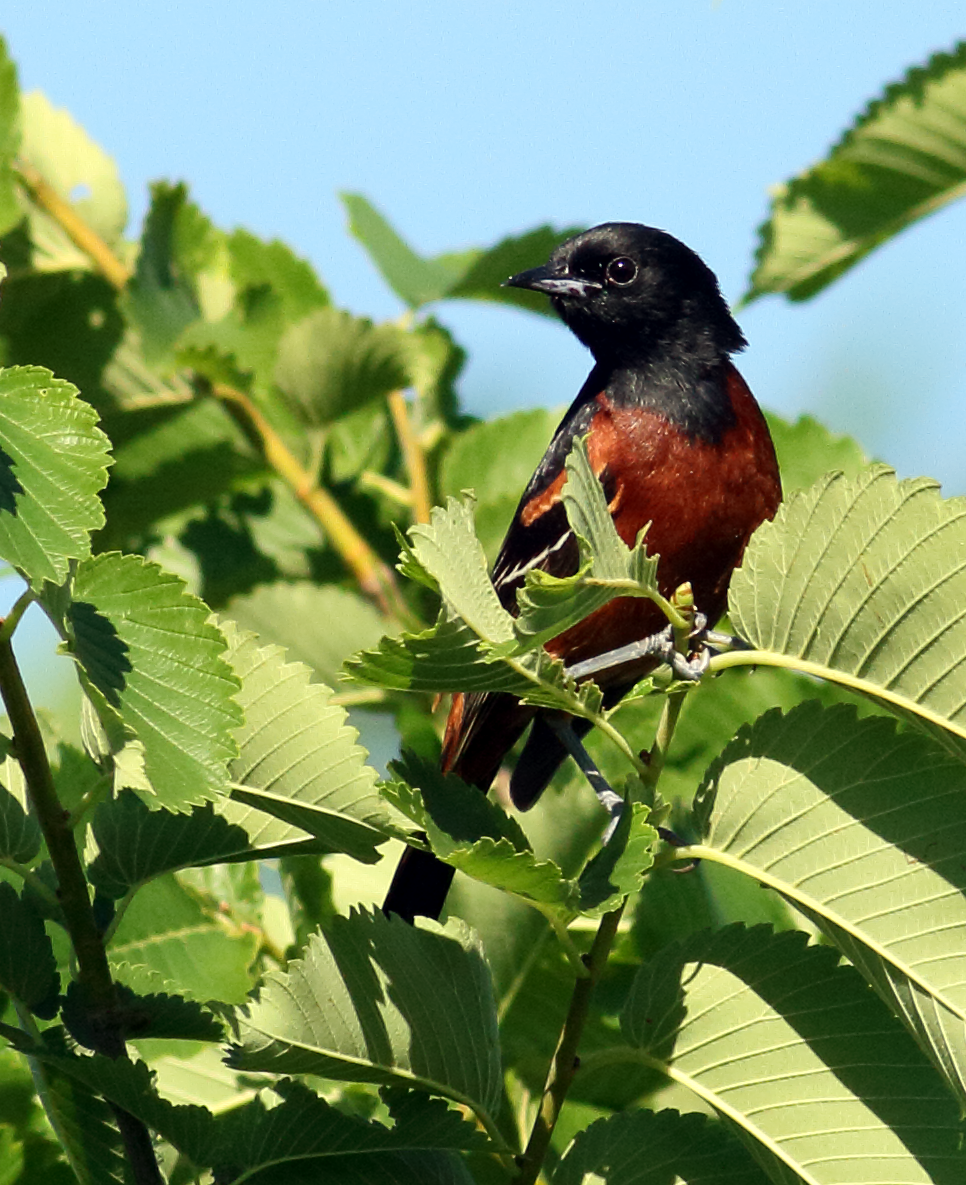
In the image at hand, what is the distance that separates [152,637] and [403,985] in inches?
21.1

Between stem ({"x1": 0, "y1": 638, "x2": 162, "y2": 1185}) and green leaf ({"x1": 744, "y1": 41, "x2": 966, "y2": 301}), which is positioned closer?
stem ({"x1": 0, "y1": 638, "x2": 162, "y2": 1185})

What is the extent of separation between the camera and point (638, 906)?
264 centimetres

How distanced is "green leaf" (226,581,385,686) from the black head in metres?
1.18

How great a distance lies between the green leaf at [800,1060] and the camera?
1.95 meters

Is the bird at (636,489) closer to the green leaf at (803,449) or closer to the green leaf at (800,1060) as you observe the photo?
A: the green leaf at (803,449)

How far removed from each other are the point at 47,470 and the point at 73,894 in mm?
518

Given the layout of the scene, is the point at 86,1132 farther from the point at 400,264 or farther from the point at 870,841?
the point at 400,264

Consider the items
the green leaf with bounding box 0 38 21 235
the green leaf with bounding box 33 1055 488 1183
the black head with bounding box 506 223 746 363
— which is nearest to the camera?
the green leaf with bounding box 33 1055 488 1183

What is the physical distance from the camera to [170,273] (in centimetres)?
389

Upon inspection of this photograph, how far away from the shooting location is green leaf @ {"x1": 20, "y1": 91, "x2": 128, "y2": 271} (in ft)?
12.7

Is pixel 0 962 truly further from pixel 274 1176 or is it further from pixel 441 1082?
pixel 441 1082

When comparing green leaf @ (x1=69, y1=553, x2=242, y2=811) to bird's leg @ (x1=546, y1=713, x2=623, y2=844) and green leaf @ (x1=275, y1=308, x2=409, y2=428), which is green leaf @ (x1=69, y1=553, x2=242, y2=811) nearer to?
bird's leg @ (x1=546, y1=713, x2=623, y2=844)

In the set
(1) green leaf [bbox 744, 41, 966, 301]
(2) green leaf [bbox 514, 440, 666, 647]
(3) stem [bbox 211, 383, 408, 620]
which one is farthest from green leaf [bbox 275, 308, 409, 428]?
(2) green leaf [bbox 514, 440, 666, 647]

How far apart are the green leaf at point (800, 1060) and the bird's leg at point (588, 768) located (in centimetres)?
28
